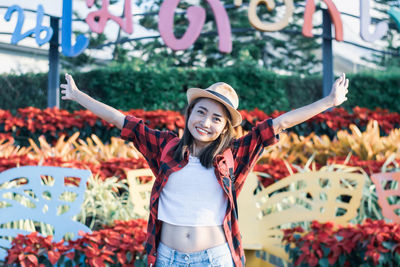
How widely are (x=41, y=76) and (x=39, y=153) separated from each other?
771 centimetres

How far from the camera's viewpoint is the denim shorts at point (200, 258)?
1.66m

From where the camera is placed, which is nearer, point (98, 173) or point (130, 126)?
point (130, 126)

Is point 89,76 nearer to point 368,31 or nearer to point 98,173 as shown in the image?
point 368,31

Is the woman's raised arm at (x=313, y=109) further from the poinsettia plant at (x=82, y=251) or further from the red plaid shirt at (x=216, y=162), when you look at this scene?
the poinsettia plant at (x=82, y=251)

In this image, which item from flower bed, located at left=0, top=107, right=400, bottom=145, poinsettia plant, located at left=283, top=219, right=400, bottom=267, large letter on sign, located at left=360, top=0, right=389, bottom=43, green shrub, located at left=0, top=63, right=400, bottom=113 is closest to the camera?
poinsettia plant, located at left=283, top=219, right=400, bottom=267

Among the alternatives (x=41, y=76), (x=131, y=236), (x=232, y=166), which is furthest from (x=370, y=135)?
(x=41, y=76)

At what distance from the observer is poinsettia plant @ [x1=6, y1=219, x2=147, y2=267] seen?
7.72 feet

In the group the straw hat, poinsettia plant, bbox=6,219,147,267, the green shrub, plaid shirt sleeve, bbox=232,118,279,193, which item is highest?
the straw hat

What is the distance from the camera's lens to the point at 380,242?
7.58 feet

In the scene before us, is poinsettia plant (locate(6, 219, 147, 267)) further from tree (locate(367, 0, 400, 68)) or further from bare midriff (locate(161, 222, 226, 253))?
tree (locate(367, 0, 400, 68))

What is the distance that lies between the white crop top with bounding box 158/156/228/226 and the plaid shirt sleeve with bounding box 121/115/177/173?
15 cm

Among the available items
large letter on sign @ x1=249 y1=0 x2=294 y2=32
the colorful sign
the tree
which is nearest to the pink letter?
the colorful sign

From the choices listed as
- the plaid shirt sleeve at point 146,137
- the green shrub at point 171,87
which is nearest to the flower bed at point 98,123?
the plaid shirt sleeve at point 146,137

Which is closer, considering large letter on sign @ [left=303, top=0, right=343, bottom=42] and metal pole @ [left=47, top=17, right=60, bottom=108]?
large letter on sign @ [left=303, top=0, right=343, bottom=42]
